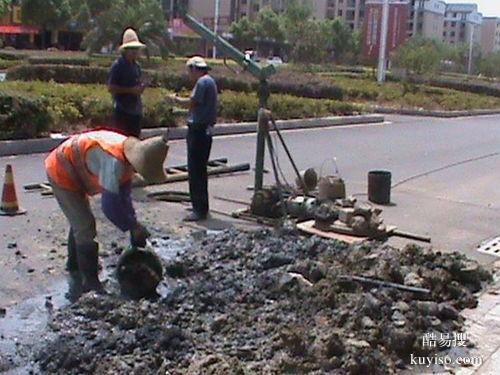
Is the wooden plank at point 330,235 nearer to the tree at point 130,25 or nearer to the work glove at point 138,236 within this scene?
the work glove at point 138,236

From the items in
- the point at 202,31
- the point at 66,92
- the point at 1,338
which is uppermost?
the point at 202,31

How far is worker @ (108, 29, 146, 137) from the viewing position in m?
9.09

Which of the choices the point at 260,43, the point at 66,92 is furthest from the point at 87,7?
the point at 66,92

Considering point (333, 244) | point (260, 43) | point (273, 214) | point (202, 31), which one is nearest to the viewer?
point (333, 244)

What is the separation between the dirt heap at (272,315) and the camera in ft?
15.3

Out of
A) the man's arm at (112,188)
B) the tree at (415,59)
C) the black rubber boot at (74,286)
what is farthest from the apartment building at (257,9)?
the man's arm at (112,188)

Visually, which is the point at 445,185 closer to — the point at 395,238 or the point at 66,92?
the point at 395,238

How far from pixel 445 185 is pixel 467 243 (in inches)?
160

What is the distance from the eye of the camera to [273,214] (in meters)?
8.74

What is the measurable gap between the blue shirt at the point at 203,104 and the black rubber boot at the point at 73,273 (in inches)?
99.8

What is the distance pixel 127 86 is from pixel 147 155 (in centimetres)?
437

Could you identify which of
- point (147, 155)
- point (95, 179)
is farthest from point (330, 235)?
point (147, 155)

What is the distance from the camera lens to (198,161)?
8594mm

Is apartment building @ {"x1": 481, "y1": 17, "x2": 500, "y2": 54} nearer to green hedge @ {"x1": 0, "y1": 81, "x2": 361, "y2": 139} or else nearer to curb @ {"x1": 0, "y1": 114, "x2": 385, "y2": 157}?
curb @ {"x1": 0, "y1": 114, "x2": 385, "y2": 157}
